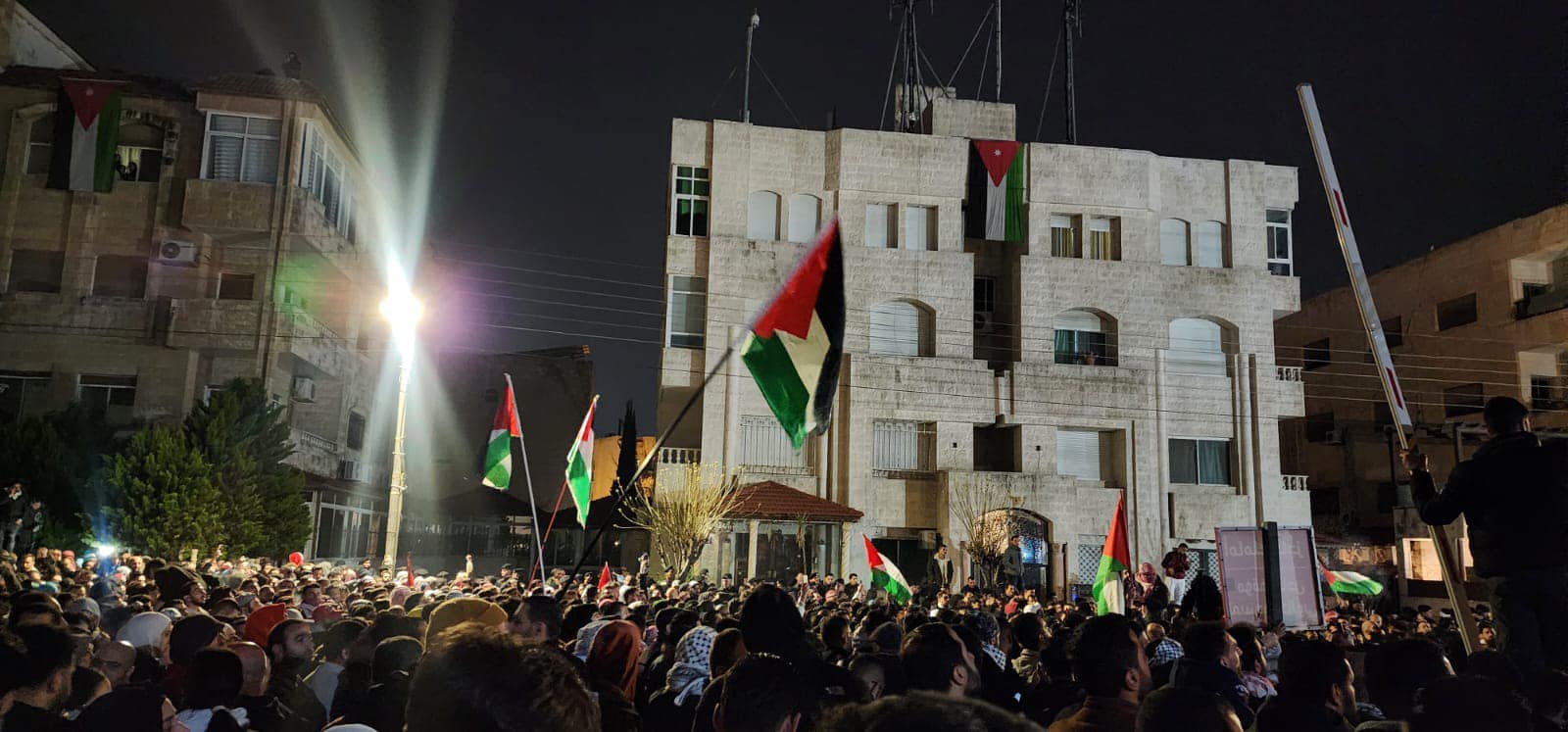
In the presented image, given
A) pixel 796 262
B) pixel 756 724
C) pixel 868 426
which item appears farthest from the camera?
pixel 868 426

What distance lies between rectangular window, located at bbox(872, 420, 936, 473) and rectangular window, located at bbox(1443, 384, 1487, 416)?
21.0 m

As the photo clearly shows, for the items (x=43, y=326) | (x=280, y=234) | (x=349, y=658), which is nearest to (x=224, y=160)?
(x=280, y=234)

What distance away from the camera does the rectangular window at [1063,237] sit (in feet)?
134

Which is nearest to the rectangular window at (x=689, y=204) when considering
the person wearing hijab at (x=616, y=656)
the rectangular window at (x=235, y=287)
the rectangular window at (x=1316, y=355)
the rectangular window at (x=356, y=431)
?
the rectangular window at (x=235, y=287)

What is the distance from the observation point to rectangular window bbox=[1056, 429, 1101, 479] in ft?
130

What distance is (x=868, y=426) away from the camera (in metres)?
37.5

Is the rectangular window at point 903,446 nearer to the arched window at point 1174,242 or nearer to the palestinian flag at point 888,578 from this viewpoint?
the arched window at point 1174,242

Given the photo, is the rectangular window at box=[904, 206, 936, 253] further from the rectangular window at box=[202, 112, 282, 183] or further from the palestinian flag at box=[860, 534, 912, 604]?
the rectangular window at box=[202, 112, 282, 183]

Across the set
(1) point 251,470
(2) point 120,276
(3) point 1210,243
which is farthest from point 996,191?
(2) point 120,276

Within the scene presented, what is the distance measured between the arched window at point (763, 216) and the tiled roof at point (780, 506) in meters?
10.8

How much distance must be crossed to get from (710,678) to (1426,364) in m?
46.5

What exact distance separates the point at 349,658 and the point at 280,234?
105 feet

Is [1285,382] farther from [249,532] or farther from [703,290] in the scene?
[249,532]

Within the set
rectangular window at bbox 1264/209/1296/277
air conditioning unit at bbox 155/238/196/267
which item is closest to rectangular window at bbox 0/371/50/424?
air conditioning unit at bbox 155/238/196/267
